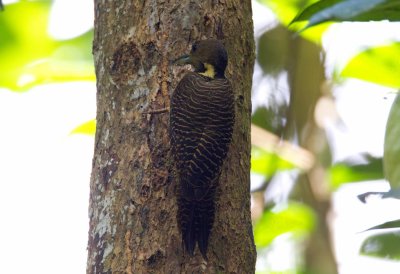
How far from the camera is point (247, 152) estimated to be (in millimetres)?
2229

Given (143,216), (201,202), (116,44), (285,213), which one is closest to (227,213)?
(201,202)

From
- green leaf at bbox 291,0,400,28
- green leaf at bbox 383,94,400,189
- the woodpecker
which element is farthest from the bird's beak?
green leaf at bbox 291,0,400,28

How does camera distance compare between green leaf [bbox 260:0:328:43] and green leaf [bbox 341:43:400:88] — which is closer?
green leaf [bbox 341:43:400:88]

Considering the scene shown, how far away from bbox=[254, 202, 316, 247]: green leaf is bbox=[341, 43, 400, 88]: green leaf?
1.72ft

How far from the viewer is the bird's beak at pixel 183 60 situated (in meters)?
2.18

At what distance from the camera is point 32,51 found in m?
2.59

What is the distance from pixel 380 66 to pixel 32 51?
4.10 feet

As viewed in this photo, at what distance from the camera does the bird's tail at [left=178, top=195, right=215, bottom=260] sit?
1949mm

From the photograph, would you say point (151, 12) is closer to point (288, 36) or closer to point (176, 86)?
point (176, 86)

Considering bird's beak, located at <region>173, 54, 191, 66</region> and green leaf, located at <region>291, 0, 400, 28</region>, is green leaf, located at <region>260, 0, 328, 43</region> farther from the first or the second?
green leaf, located at <region>291, 0, 400, 28</region>

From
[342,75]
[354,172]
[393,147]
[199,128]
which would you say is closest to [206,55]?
[199,128]

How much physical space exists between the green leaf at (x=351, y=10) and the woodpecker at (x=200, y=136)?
118 cm

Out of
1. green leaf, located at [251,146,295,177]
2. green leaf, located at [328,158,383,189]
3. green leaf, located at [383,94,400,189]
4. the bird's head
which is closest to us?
green leaf, located at [383,94,400,189]

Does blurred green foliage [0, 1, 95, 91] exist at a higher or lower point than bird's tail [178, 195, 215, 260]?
higher
